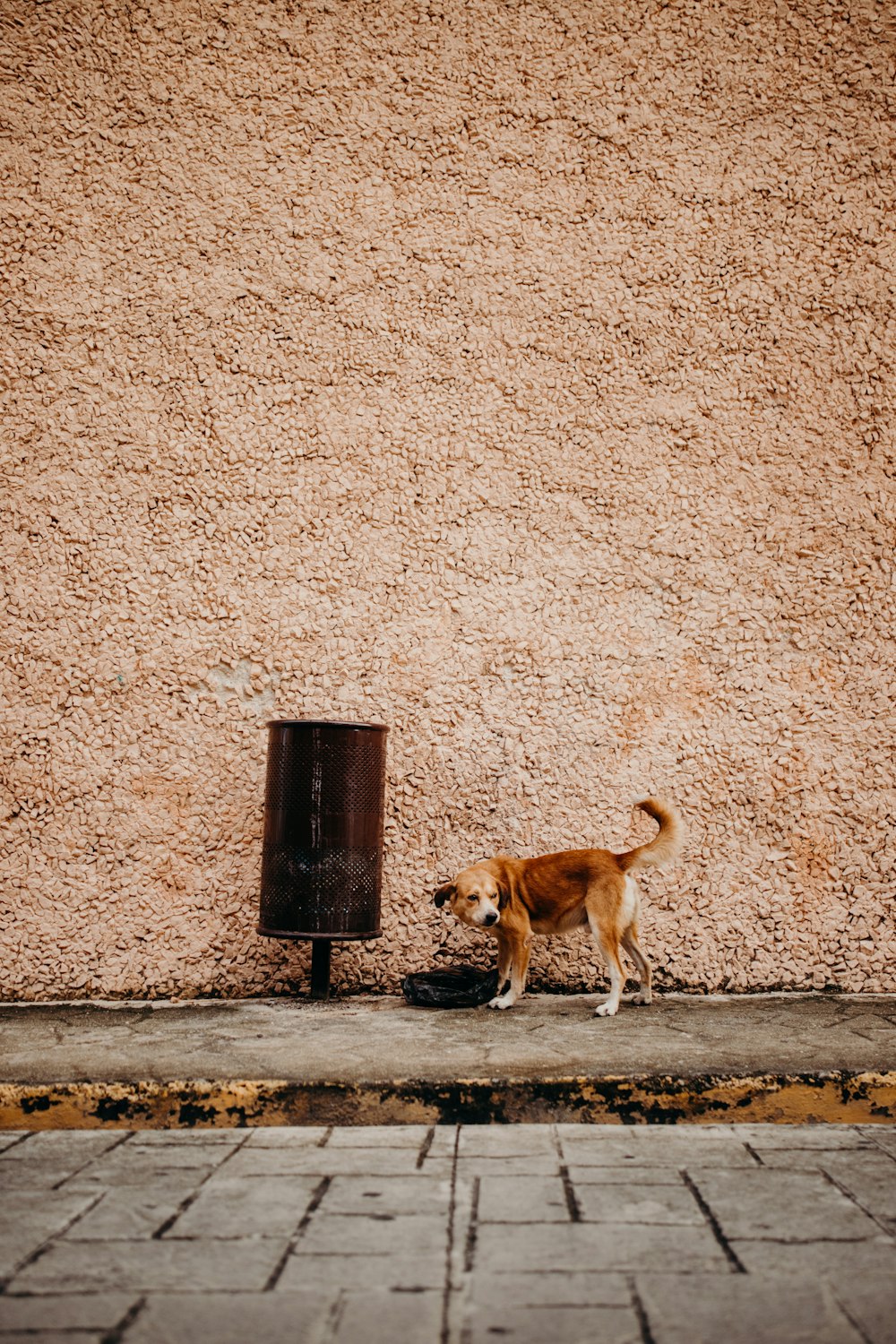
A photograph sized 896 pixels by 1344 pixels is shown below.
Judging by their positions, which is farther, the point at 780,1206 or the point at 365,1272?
the point at 780,1206

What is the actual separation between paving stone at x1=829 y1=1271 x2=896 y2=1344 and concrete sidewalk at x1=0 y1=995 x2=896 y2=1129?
1.07 meters

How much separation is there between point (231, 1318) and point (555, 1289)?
2.12ft

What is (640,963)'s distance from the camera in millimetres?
4418

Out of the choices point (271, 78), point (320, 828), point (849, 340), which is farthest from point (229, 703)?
point (849, 340)

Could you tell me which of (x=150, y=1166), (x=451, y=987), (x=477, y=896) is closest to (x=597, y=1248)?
(x=150, y=1166)

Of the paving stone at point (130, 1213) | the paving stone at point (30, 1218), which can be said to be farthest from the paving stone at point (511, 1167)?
the paving stone at point (30, 1218)

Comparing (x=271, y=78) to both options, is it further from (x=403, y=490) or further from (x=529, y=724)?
(x=529, y=724)

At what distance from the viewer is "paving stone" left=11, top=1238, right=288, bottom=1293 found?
2023 mm

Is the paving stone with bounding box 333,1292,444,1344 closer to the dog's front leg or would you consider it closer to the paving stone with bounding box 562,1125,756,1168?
the paving stone with bounding box 562,1125,756,1168

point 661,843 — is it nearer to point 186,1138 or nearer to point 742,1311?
point 186,1138

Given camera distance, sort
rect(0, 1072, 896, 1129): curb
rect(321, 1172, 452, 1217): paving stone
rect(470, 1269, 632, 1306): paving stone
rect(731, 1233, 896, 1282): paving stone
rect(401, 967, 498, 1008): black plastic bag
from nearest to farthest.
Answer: rect(470, 1269, 632, 1306): paving stone < rect(731, 1233, 896, 1282): paving stone < rect(321, 1172, 452, 1217): paving stone < rect(0, 1072, 896, 1129): curb < rect(401, 967, 498, 1008): black plastic bag

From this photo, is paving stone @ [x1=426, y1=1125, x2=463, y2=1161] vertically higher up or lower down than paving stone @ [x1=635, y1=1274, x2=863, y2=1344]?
lower down

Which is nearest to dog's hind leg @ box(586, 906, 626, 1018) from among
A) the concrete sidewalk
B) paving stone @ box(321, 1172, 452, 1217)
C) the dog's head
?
the concrete sidewalk

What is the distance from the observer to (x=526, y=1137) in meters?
2.97
